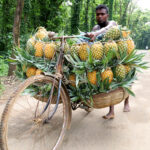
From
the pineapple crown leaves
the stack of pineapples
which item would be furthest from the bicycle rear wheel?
the pineapple crown leaves

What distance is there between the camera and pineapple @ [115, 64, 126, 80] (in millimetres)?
2155

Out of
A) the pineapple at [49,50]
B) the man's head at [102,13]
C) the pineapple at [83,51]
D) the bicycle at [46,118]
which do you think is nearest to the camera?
the bicycle at [46,118]

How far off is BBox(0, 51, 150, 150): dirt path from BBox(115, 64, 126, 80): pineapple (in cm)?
103

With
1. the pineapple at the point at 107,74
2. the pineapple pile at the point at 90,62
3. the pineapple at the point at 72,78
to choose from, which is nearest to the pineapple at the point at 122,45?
the pineapple pile at the point at 90,62

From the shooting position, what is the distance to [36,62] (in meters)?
2.35

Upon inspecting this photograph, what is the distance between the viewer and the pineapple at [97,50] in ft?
6.97

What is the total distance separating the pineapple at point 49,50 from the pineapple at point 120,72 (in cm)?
91

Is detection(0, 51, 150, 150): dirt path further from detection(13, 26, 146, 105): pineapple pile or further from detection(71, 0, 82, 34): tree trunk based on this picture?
detection(71, 0, 82, 34): tree trunk

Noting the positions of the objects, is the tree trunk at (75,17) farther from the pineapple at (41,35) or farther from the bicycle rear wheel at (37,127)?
the bicycle rear wheel at (37,127)

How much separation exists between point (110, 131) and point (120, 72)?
3.84 feet

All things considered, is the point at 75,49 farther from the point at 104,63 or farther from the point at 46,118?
the point at 46,118

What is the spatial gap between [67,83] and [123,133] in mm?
1295

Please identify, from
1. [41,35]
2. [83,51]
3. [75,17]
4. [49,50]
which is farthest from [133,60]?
[75,17]

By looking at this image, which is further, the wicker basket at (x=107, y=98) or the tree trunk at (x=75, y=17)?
the tree trunk at (x=75, y=17)
